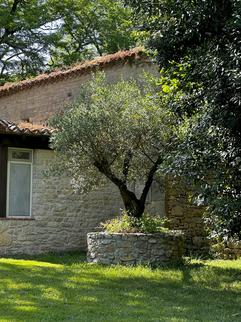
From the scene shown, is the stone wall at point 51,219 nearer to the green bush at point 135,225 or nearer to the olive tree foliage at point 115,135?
the olive tree foliage at point 115,135

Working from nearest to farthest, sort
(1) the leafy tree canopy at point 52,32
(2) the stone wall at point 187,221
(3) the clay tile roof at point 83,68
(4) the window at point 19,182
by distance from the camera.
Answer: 1. (4) the window at point 19,182
2. (2) the stone wall at point 187,221
3. (3) the clay tile roof at point 83,68
4. (1) the leafy tree canopy at point 52,32

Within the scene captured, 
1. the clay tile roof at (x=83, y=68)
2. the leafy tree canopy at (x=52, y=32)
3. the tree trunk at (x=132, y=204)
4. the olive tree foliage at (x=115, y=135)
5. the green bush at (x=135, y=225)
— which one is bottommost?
the green bush at (x=135, y=225)

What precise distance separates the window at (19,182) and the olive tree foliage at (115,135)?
90.3 inches

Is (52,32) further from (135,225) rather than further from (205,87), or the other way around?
(205,87)

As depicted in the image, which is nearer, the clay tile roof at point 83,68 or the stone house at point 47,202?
the stone house at point 47,202

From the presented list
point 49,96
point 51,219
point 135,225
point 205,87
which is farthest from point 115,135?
point 49,96

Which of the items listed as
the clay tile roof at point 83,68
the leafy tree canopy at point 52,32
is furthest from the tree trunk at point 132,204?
the leafy tree canopy at point 52,32

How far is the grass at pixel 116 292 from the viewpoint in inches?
295

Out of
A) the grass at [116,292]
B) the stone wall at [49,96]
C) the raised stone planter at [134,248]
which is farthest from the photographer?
the stone wall at [49,96]

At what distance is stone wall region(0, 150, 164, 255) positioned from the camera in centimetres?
1433

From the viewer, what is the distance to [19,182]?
1486 centimetres

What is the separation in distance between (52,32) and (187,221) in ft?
60.9

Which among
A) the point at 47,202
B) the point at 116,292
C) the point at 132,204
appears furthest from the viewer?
the point at 47,202

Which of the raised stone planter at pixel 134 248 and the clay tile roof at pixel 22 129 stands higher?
the clay tile roof at pixel 22 129
